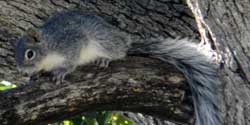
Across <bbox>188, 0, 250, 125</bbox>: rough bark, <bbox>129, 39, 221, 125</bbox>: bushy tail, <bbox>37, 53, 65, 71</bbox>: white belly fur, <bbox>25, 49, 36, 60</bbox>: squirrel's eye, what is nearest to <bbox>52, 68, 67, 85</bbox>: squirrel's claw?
<bbox>37, 53, 65, 71</bbox>: white belly fur

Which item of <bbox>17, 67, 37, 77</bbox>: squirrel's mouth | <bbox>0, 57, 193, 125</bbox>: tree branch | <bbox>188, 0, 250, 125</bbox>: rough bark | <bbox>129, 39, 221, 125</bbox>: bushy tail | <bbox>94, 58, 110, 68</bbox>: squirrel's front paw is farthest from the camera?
<bbox>17, 67, 37, 77</bbox>: squirrel's mouth

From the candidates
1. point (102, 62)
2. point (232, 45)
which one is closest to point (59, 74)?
point (102, 62)

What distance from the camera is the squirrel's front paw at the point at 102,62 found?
10.8ft

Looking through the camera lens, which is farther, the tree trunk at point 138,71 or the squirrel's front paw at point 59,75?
the squirrel's front paw at point 59,75

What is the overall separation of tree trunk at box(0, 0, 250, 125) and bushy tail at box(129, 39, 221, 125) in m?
0.06

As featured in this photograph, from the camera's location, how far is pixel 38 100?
296 cm

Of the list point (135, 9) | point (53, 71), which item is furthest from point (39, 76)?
point (135, 9)

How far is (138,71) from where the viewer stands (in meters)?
3.19

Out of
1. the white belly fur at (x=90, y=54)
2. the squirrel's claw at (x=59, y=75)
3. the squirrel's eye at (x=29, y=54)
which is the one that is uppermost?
the squirrel's eye at (x=29, y=54)

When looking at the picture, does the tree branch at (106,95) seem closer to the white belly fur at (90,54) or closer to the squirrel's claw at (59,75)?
the squirrel's claw at (59,75)

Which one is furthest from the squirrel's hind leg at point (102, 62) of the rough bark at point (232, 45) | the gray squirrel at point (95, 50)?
the rough bark at point (232, 45)

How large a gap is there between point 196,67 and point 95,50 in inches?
24.7

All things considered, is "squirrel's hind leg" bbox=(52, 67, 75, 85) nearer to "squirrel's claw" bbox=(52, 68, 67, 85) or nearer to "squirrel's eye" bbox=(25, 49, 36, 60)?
"squirrel's claw" bbox=(52, 68, 67, 85)

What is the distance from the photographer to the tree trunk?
279cm
